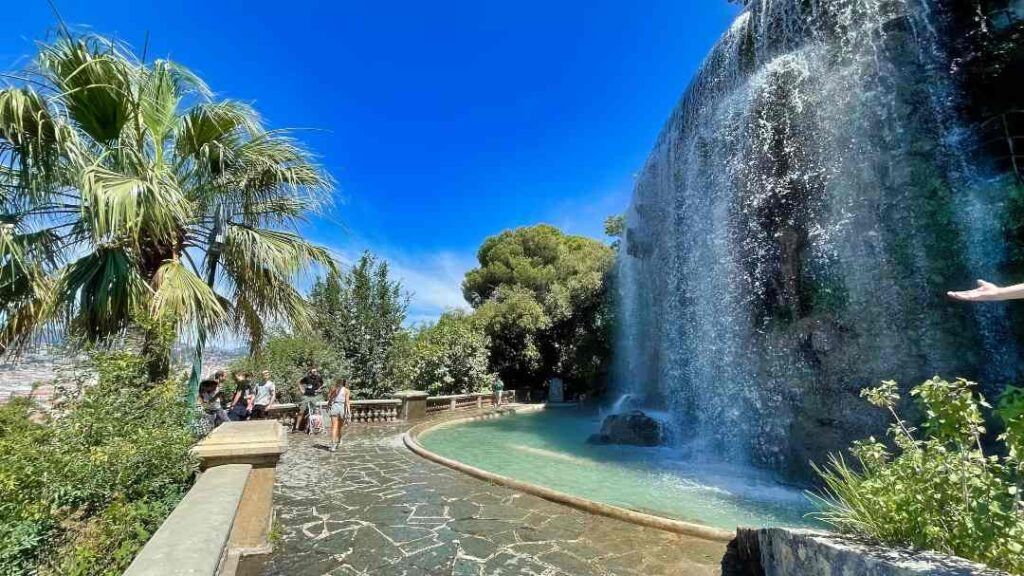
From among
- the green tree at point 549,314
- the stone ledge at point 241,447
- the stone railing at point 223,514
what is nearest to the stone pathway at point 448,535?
the stone railing at point 223,514

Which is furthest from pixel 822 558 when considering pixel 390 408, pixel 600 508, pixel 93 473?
pixel 390 408

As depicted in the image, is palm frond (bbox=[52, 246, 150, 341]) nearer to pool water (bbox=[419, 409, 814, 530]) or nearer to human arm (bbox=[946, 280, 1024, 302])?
pool water (bbox=[419, 409, 814, 530])

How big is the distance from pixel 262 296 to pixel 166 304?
1796 millimetres

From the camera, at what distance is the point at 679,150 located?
1725cm

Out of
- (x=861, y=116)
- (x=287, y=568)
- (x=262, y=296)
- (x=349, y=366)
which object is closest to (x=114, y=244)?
(x=262, y=296)

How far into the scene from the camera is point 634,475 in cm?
945

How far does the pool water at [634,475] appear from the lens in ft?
23.1

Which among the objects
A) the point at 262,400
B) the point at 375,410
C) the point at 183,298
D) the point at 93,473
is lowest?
the point at 375,410

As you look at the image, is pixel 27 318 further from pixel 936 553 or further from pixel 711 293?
pixel 711 293

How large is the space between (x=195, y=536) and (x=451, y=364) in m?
21.0

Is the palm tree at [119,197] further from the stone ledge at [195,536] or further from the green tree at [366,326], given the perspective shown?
the green tree at [366,326]

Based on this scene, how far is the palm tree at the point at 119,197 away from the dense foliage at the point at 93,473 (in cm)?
145

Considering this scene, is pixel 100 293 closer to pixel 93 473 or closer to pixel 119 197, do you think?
pixel 119 197

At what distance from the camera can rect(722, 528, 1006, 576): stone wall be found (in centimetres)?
212
